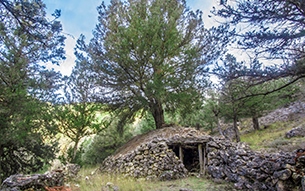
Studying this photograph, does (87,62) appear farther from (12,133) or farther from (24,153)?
(24,153)

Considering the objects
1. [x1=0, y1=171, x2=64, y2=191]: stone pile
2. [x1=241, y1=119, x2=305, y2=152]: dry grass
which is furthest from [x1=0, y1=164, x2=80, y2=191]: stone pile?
[x1=241, y1=119, x2=305, y2=152]: dry grass

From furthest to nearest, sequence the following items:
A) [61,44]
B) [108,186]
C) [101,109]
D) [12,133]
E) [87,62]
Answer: [101,109] < [87,62] < [61,44] < [12,133] < [108,186]

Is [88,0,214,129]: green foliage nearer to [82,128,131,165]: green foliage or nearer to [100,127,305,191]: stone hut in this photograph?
[100,127,305,191]: stone hut

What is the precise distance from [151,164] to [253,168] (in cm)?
346

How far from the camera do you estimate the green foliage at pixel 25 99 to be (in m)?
7.30

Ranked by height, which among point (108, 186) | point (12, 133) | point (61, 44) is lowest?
point (108, 186)

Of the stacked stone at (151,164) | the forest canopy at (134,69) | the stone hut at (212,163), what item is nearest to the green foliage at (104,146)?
the forest canopy at (134,69)

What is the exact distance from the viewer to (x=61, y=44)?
25.6ft

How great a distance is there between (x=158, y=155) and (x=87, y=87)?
526 centimetres

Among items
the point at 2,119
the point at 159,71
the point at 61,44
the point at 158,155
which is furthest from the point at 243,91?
the point at 2,119

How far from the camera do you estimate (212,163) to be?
668 centimetres

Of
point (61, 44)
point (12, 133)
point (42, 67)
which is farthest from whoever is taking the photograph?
point (42, 67)

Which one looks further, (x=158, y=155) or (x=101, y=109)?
(x=101, y=109)

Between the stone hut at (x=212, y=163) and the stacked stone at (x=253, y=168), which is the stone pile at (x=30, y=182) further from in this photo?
the stacked stone at (x=253, y=168)
